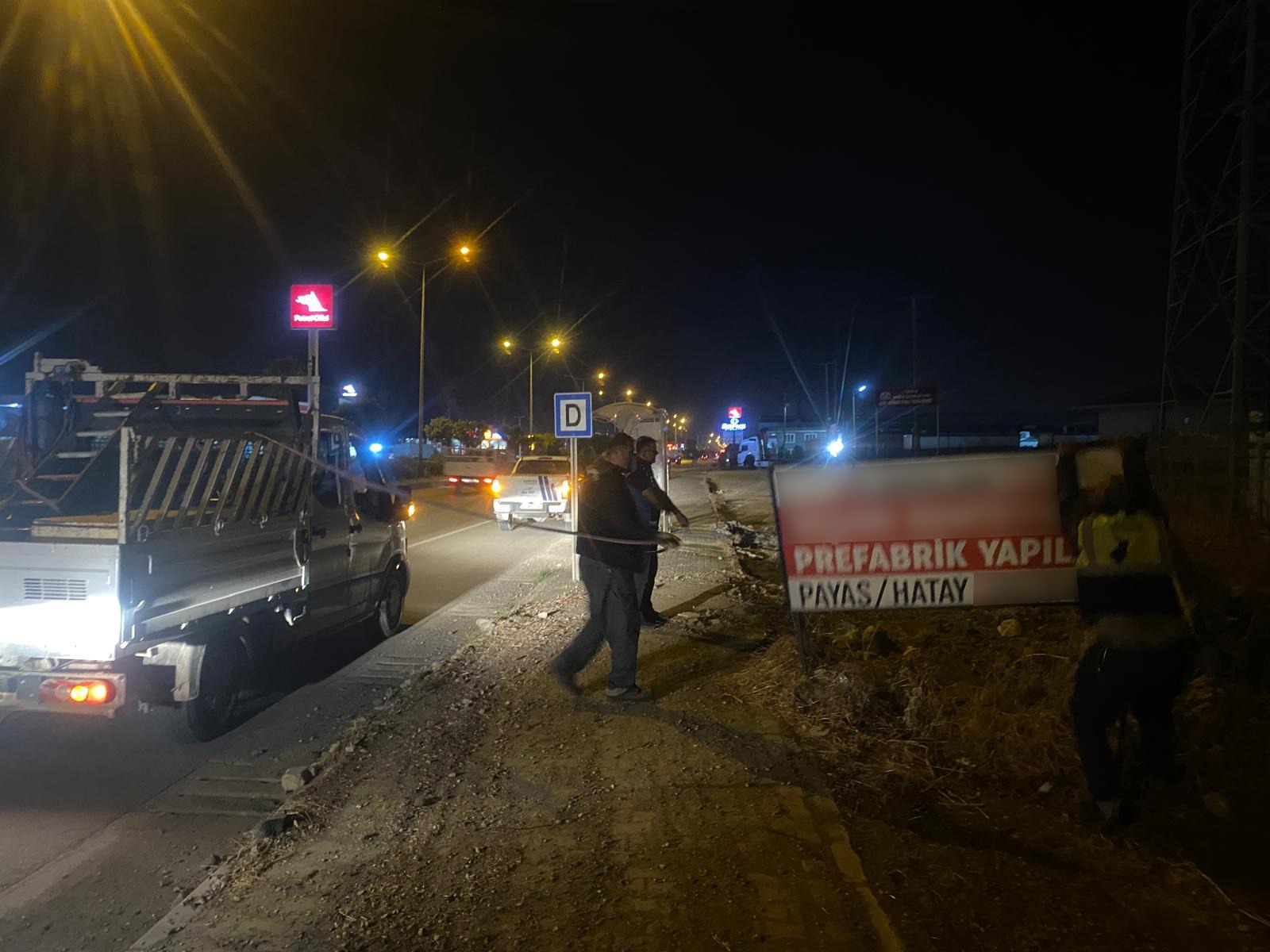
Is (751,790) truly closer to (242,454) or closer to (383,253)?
(242,454)

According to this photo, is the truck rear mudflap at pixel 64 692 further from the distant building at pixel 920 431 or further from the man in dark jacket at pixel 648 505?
the distant building at pixel 920 431

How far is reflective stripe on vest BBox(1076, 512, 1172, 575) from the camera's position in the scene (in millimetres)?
4293

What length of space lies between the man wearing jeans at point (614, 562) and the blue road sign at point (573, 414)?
5.35 meters

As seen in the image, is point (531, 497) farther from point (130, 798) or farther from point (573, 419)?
point (130, 798)

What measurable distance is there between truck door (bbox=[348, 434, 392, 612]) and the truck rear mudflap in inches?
132

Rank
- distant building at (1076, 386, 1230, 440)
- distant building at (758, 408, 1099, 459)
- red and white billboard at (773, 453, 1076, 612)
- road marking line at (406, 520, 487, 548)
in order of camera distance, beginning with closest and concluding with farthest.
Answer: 1. red and white billboard at (773, 453, 1076, 612)
2. road marking line at (406, 520, 487, 548)
3. distant building at (1076, 386, 1230, 440)
4. distant building at (758, 408, 1099, 459)

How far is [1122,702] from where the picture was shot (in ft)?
14.0

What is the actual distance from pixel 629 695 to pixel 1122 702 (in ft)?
10.8

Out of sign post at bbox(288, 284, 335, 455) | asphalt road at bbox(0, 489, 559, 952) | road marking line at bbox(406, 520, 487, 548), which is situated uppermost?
sign post at bbox(288, 284, 335, 455)

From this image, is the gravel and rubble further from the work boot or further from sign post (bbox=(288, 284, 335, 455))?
sign post (bbox=(288, 284, 335, 455))

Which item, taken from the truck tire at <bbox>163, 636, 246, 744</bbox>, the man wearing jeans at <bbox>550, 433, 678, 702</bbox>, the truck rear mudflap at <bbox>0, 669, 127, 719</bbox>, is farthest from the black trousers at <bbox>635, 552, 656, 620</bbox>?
the truck rear mudflap at <bbox>0, 669, 127, 719</bbox>

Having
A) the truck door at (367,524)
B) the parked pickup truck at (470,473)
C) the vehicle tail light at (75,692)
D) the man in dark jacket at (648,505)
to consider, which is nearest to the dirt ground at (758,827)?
the vehicle tail light at (75,692)

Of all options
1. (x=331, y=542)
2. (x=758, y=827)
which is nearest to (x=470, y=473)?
(x=331, y=542)

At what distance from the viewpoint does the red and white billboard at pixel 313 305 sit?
14547 mm
